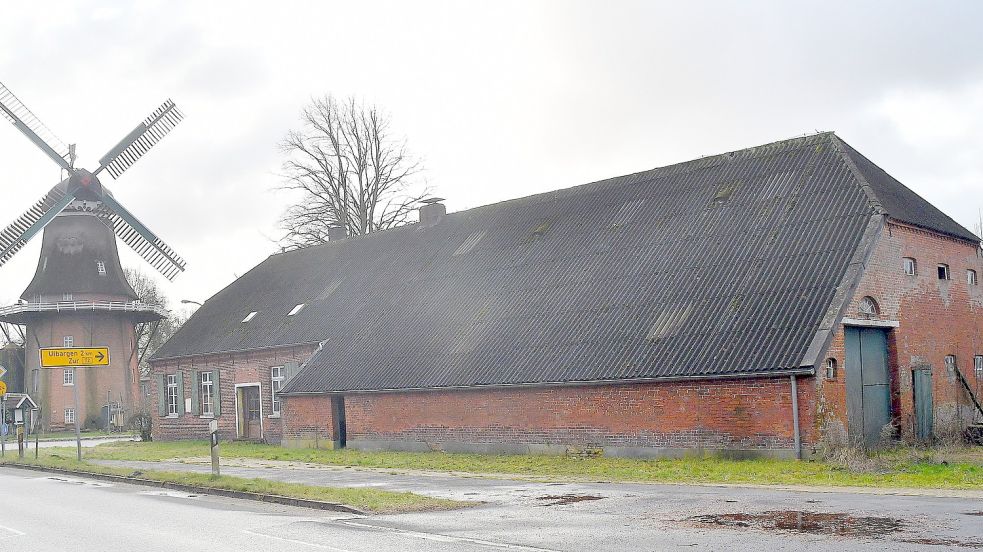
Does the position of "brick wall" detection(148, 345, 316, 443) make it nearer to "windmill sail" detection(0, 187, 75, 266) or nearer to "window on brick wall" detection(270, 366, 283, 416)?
"window on brick wall" detection(270, 366, 283, 416)

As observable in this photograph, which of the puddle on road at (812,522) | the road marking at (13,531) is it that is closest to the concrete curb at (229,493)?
the road marking at (13,531)

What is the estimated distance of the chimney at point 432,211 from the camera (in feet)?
124

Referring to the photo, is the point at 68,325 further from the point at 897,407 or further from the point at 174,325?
the point at 897,407

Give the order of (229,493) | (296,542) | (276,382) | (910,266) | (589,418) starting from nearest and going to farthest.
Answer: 1. (296,542)
2. (229,493)
3. (589,418)
4. (910,266)
5. (276,382)

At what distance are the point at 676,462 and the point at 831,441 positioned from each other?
313 centimetres

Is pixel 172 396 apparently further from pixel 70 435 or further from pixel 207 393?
pixel 70 435

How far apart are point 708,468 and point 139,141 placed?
4068 cm

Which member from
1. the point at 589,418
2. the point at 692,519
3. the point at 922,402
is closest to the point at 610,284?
the point at 589,418

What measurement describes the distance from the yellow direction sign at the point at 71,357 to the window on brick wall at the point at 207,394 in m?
9.31

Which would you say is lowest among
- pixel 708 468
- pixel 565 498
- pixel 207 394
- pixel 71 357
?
pixel 708 468

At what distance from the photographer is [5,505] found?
679 inches

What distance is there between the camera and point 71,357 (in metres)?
28.9

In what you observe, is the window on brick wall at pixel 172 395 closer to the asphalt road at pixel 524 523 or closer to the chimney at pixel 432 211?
the chimney at pixel 432 211

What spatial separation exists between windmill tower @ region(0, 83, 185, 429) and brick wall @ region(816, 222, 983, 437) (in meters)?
37.2
